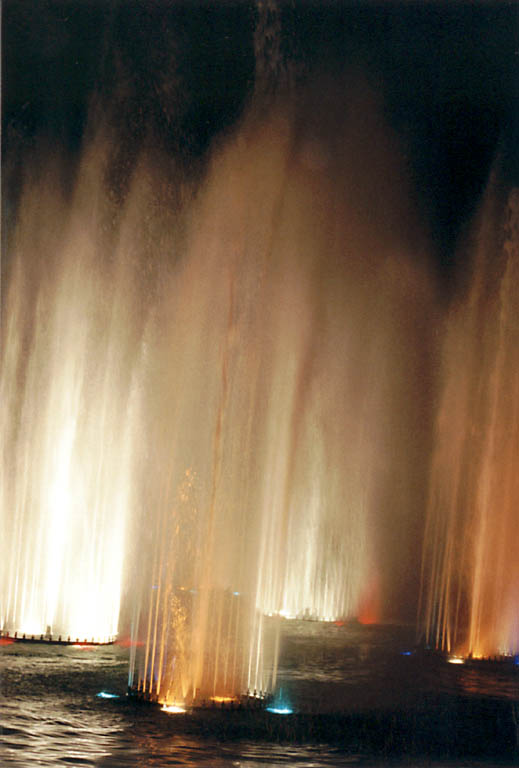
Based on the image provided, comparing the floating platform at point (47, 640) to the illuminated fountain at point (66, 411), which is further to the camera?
the illuminated fountain at point (66, 411)

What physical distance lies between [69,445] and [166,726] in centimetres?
799

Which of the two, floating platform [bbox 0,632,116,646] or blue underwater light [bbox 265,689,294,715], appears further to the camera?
floating platform [bbox 0,632,116,646]

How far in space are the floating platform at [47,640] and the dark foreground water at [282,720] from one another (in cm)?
40

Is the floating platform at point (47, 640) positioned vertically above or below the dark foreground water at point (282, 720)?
below

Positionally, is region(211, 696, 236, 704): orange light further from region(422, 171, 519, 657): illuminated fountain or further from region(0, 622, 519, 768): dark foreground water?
region(422, 171, 519, 657): illuminated fountain

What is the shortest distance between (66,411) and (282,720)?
331 inches

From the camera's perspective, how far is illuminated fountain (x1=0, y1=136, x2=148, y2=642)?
538 inches

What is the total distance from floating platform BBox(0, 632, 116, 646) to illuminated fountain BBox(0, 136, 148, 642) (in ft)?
0.23

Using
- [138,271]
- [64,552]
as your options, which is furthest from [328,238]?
[64,552]

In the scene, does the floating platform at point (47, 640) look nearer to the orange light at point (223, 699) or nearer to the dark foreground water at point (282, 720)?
the dark foreground water at point (282, 720)

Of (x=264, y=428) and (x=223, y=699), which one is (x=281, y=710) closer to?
(x=223, y=699)

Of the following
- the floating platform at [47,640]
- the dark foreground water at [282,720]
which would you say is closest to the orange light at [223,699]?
the dark foreground water at [282,720]

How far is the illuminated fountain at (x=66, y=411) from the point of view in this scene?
13672 millimetres

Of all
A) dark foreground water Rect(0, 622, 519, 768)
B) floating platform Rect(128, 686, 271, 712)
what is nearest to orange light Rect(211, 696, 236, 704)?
floating platform Rect(128, 686, 271, 712)
